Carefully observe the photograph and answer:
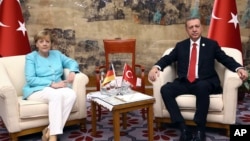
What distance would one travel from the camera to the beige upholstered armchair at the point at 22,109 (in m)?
3.31

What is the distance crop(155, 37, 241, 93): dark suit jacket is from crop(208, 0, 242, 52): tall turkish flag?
1099 millimetres

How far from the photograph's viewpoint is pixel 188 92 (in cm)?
356

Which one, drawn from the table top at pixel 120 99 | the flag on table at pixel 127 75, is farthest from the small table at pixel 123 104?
the flag on table at pixel 127 75

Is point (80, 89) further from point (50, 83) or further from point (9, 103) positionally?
point (9, 103)

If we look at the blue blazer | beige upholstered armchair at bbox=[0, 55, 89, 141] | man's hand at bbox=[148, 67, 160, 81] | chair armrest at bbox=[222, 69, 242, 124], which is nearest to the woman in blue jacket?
the blue blazer

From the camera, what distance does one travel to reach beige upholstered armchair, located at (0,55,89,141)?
3309 mm

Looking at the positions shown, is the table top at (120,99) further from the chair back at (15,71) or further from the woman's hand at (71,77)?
the chair back at (15,71)

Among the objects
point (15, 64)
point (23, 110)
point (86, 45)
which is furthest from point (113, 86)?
point (86, 45)

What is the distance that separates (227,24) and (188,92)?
1674 millimetres

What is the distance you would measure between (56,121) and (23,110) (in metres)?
0.38

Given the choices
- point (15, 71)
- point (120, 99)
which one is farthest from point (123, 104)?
point (15, 71)

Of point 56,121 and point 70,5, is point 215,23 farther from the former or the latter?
point 56,121

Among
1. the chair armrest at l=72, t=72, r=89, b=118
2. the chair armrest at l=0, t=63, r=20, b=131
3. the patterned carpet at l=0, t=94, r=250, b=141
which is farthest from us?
the chair armrest at l=72, t=72, r=89, b=118

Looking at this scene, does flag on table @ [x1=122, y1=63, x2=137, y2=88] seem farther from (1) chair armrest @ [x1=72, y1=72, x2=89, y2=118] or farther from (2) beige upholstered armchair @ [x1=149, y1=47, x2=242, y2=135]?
(1) chair armrest @ [x1=72, y1=72, x2=89, y2=118]
